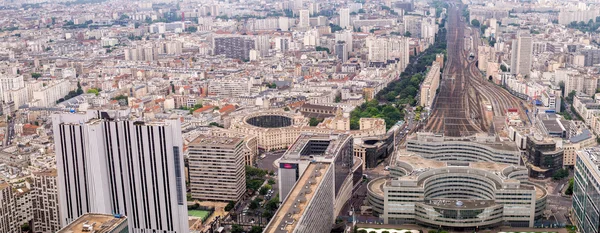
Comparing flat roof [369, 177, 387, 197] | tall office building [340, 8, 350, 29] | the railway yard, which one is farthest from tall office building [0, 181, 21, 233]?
tall office building [340, 8, 350, 29]

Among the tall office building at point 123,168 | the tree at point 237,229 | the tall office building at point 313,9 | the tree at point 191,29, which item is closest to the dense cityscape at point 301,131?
the tall office building at point 123,168

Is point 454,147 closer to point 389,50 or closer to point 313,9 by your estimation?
point 389,50

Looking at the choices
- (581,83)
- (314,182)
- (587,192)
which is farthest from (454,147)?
(581,83)

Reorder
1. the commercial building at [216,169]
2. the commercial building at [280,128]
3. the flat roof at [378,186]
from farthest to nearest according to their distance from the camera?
the commercial building at [280,128] → the commercial building at [216,169] → the flat roof at [378,186]

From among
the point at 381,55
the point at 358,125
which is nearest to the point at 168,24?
the point at 381,55

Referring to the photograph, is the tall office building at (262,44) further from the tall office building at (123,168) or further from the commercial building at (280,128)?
the tall office building at (123,168)
